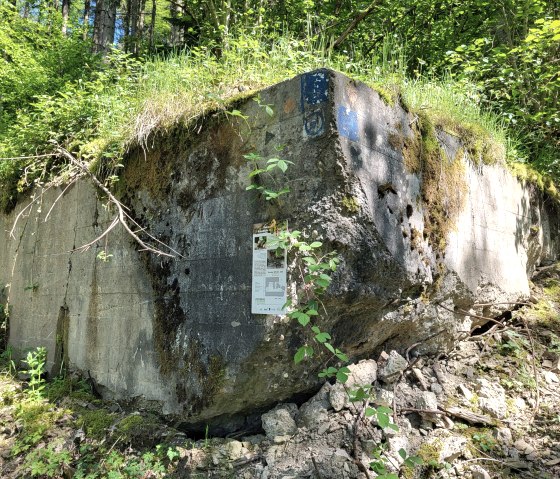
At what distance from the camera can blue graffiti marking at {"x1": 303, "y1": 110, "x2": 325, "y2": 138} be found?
8.25ft

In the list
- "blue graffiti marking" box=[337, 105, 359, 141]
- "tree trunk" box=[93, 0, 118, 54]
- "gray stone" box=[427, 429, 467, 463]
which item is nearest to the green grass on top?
"blue graffiti marking" box=[337, 105, 359, 141]

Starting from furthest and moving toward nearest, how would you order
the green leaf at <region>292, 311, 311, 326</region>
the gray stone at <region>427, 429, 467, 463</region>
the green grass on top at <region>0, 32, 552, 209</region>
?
the green grass on top at <region>0, 32, 552, 209</region>, the gray stone at <region>427, 429, 467, 463</region>, the green leaf at <region>292, 311, 311, 326</region>

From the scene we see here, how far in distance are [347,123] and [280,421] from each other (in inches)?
70.6

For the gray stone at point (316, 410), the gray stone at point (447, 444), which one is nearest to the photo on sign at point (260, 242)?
the gray stone at point (316, 410)

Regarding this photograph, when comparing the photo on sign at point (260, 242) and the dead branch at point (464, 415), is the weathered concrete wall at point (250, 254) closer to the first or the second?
the photo on sign at point (260, 242)

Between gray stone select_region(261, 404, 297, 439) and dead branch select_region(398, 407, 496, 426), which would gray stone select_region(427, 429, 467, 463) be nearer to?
dead branch select_region(398, 407, 496, 426)

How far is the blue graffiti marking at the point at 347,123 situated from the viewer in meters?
2.52

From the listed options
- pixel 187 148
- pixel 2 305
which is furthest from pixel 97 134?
pixel 2 305

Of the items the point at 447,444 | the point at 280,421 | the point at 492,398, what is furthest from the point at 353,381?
the point at 492,398

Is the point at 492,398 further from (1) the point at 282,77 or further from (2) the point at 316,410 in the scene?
(1) the point at 282,77

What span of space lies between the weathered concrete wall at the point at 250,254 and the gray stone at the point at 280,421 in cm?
8

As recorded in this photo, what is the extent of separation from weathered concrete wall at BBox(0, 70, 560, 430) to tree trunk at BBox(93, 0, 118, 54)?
565 centimetres

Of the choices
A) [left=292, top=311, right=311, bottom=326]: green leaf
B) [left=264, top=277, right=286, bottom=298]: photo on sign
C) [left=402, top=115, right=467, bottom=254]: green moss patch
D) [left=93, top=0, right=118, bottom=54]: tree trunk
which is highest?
[left=93, top=0, right=118, bottom=54]: tree trunk

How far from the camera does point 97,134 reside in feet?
14.0
